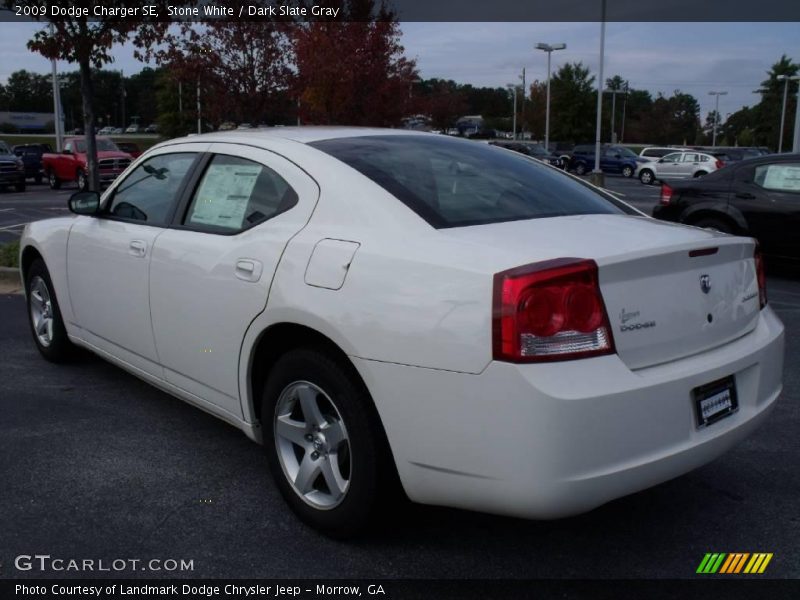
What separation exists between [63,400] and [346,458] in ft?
8.41

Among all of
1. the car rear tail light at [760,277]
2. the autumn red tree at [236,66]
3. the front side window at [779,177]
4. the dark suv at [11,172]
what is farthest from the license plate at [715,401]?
the dark suv at [11,172]

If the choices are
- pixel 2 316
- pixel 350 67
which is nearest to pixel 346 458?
pixel 2 316

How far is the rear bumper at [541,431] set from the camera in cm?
248

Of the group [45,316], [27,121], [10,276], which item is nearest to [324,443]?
[45,316]

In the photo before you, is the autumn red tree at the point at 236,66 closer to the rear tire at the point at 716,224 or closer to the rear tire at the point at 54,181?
the rear tire at the point at 716,224

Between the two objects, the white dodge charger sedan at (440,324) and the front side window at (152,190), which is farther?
the front side window at (152,190)

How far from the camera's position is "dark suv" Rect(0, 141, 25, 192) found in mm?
26464

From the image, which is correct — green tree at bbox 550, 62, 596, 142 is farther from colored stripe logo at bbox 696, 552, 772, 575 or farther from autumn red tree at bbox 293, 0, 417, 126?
colored stripe logo at bbox 696, 552, 772, 575

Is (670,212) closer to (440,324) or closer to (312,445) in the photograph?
(312,445)

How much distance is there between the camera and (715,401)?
2.90m

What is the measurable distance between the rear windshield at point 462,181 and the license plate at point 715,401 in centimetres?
92

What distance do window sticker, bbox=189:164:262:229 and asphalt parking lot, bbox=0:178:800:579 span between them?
1.18 meters

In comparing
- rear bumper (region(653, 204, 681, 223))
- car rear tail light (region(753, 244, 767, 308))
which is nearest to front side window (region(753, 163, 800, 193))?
rear bumper (region(653, 204, 681, 223))

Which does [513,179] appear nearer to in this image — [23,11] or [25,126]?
[23,11]
